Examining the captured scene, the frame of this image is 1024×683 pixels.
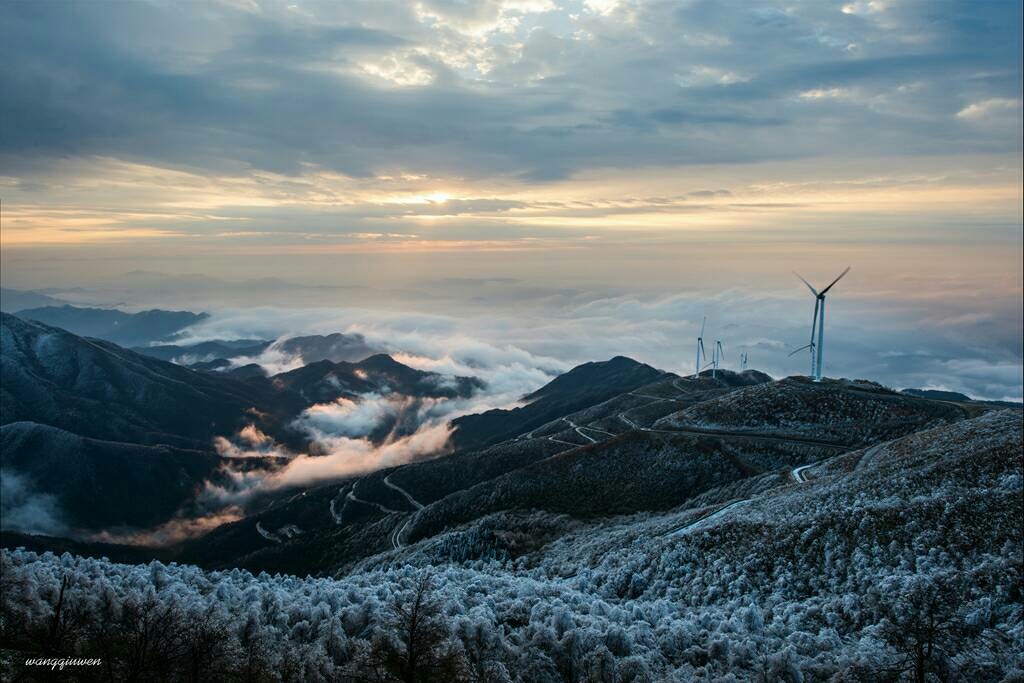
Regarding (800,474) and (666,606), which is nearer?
(666,606)

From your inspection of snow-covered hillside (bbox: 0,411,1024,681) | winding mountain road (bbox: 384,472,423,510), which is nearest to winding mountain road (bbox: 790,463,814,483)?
snow-covered hillside (bbox: 0,411,1024,681)

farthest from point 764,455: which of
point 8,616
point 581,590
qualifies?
point 8,616

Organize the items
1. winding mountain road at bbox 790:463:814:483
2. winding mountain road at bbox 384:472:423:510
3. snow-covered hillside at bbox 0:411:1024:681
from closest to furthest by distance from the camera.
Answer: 1. snow-covered hillside at bbox 0:411:1024:681
2. winding mountain road at bbox 790:463:814:483
3. winding mountain road at bbox 384:472:423:510

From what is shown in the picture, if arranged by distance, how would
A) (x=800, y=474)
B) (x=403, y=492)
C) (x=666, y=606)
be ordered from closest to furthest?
(x=666, y=606) < (x=800, y=474) < (x=403, y=492)

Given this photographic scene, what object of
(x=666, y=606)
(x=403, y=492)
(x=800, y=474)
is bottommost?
(x=403, y=492)

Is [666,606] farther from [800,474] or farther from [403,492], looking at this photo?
[403,492]

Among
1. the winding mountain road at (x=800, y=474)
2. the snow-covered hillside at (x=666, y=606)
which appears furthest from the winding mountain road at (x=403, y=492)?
the winding mountain road at (x=800, y=474)

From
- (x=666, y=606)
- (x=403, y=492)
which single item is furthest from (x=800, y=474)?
(x=403, y=492)

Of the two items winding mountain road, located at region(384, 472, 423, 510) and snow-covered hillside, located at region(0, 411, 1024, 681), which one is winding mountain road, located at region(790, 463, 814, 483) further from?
winding mountain road, located at region(384, 472, 423, 510)

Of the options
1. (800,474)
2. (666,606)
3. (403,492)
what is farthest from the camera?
(403,492)

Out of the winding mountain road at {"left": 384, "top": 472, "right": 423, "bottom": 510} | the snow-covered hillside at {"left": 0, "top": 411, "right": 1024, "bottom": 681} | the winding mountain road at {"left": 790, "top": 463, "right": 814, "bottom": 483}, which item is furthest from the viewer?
the winding mountain road at {"left": 384, "top": 472, "right": 423, "bottom": 510}

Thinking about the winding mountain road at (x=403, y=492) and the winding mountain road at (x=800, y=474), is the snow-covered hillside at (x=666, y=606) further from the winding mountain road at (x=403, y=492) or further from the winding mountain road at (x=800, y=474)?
the winding mountain road at (x=403, y=492)

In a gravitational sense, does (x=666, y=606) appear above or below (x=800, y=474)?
above

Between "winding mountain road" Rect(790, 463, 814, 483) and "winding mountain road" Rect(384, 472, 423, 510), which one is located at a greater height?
"winding mountain road" Rect(790, 463, 814, 483)
